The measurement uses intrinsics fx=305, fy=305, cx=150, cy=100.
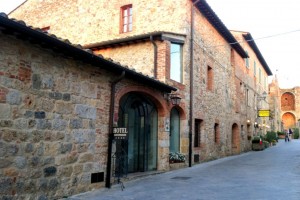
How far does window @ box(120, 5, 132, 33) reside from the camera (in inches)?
563

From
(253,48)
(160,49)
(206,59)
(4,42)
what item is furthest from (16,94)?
(253,48)

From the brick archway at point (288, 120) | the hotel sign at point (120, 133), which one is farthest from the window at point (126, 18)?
the brick archway at point (288, 120)

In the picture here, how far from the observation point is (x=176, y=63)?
11938 millimetres

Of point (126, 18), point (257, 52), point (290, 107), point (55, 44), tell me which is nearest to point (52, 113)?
point (55, 44)

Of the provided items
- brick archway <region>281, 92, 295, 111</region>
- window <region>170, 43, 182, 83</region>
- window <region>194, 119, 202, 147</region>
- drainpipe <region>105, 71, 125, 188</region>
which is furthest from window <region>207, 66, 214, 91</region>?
brick archway <region>281, 92, 295, 111</region>

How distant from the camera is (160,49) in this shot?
36.6 ft

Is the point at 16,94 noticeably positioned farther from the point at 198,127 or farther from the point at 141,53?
the point at 198,127

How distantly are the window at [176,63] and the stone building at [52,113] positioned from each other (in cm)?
372

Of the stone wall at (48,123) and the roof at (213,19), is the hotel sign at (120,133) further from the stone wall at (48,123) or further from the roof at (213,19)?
the roof at (213,19)

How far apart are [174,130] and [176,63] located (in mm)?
2640

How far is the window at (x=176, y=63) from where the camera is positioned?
1170 cm

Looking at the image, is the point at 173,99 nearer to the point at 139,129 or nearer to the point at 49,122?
the point at 139,129

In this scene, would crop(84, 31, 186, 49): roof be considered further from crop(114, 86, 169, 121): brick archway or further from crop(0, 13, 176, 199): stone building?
crop(0, 13, 176, 199): stone building

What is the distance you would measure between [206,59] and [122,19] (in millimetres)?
4448
